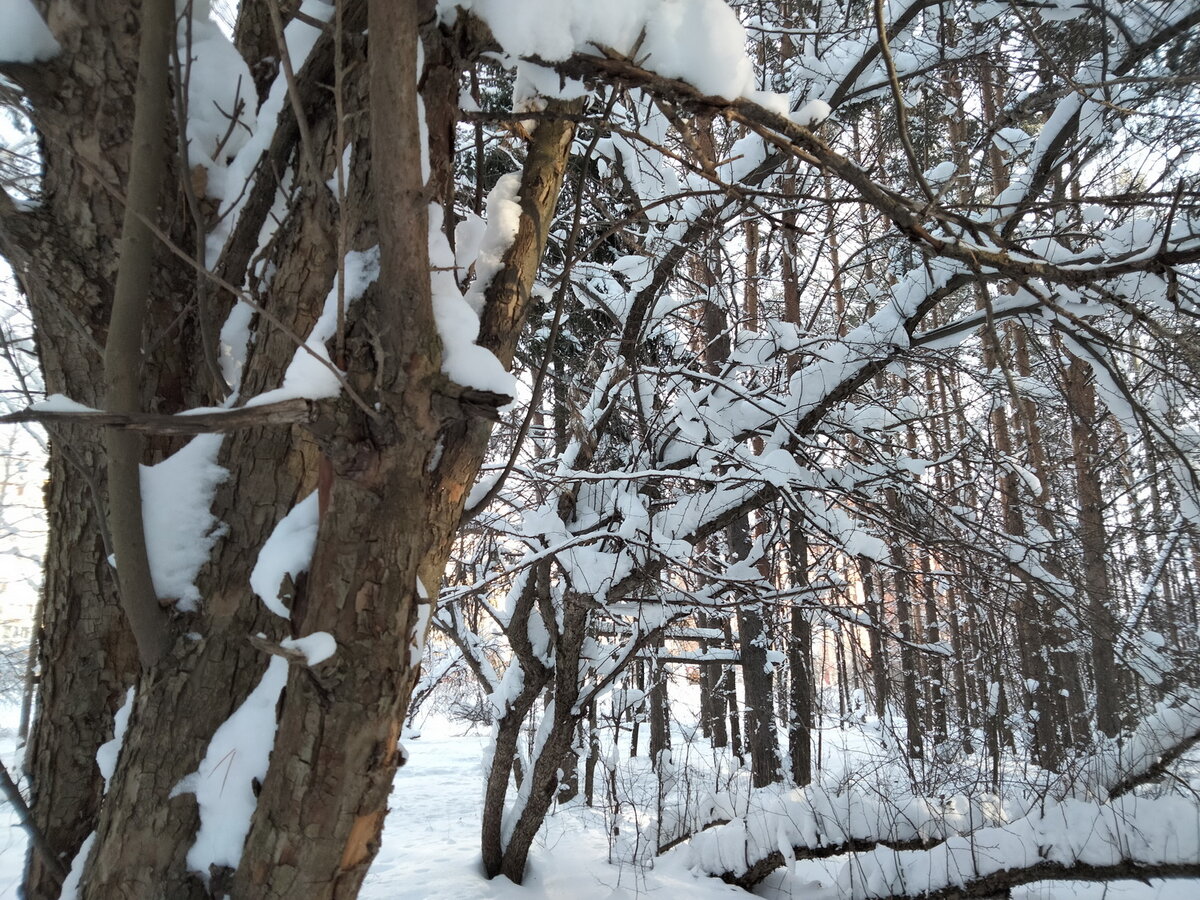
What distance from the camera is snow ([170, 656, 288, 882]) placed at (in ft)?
3.22

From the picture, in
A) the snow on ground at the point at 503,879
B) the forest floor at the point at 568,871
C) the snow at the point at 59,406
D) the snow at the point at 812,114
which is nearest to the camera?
the snow at the point at 59,406

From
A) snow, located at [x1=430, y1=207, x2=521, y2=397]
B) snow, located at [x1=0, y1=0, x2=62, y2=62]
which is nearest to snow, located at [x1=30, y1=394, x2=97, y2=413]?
snow, located at [x1=430, y1=207, x2=521, y2=397]

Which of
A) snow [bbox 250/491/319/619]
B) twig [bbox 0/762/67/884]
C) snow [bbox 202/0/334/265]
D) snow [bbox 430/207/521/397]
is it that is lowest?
twig [bbox 0/762/67/884]

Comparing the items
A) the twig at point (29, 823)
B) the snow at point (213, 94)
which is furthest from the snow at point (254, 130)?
the twig at point (29, 823)

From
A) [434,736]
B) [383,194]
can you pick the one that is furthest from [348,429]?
[434,736]

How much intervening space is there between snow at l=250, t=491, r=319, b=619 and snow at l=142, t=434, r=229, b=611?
0.23 meters

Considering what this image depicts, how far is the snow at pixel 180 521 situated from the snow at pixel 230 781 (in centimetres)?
24

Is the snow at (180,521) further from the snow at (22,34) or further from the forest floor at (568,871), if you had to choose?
the forest floor at (568,871)

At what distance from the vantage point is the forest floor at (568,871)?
3643 millimetres

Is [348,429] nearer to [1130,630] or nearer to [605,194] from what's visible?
[1130,630]

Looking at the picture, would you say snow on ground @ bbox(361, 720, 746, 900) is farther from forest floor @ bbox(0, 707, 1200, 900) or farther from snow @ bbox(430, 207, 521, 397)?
snow @ bbox(430, 207, 521, 397)

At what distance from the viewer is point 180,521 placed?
1.13 metres

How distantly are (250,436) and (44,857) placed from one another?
0.79 metres

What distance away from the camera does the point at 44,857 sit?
3.60 ft
